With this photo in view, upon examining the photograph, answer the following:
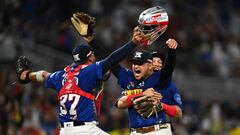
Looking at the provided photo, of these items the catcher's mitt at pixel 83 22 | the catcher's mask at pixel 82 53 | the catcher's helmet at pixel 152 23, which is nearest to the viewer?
the catcher's mask at pixel 82 53

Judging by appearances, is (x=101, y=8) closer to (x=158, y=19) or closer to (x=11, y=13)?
(x=11, y=13)

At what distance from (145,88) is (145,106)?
37 centimetres

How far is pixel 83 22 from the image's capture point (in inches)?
442

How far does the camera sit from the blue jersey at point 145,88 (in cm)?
1100

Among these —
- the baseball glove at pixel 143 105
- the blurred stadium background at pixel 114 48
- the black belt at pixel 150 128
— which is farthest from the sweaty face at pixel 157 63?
the blurred stadium background at pixel 114 48

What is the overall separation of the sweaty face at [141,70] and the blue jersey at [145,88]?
0.31ft

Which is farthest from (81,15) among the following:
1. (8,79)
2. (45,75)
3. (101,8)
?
(101,8)

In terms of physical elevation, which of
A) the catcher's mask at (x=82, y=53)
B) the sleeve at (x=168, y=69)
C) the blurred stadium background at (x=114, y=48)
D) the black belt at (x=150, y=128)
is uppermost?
the blurred stadium background at (x=114, y=48)

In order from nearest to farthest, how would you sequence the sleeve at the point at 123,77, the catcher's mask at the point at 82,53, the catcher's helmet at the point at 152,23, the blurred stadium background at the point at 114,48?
1. the catcher's mask at the point at 82,53
2. the catcher's helmet at the point at 152,23
3. the sleeve at the point at 123,77
4. the blurred stadium background at the point at 114,48

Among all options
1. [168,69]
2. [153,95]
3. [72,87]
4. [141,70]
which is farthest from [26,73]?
[168,69]

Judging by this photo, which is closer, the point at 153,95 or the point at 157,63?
the point at 153,95

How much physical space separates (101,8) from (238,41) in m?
5.60

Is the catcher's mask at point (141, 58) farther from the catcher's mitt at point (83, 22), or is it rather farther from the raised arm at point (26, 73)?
the raised arm at point (26, 73)

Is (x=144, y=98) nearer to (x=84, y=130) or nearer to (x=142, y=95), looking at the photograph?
(x=142, y=95)
